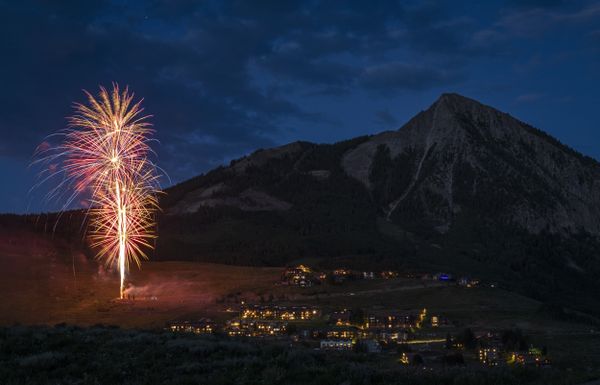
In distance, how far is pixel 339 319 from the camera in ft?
327

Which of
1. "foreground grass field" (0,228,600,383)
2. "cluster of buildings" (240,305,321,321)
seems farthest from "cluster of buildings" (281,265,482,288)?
"cluster of buildings" (240,305,321,321)

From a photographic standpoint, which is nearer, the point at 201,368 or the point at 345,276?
the point at 201,368

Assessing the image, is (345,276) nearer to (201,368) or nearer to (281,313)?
(281,313)

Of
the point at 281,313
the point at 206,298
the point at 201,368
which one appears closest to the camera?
the point at 201,368

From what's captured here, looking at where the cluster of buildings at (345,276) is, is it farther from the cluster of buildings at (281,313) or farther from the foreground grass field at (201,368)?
the foreground grass field at (201,368)

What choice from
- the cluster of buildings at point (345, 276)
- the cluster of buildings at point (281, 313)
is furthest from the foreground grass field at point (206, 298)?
the cluster of buildings at point (345, 276)

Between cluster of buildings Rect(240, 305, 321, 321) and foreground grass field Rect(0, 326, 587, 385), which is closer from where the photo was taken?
foreground grass field Rect(0, 326, 587, 385)

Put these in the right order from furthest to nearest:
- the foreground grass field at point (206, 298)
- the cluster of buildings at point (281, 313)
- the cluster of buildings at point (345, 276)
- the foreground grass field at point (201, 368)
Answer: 1. the cluster of buildings at point (345, 276)
2. the cluster of buildings at point (281, 313)
3. the foreground grass field at point (206, 298)
4. the foreground grass field at point (201, 368)

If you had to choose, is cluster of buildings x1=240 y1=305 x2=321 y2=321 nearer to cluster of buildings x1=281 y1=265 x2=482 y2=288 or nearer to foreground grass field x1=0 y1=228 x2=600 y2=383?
foreground grass field x1=0 y1=228 x2=600 y2=383

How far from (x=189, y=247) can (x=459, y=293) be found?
88343 mm

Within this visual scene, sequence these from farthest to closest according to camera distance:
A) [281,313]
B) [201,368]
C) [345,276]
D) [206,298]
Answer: [345,276] → [206,298] → [281,313] → [201,368]

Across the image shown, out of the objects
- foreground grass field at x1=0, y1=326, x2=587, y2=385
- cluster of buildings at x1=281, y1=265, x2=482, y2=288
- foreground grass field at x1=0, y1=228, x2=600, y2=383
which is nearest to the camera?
foreground grass field at x1=0, y1=326, x2=587, y2=385

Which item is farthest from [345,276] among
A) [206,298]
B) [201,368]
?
[201,368]

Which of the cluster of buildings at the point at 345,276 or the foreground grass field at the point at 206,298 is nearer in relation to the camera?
the foreground grass field at the point at 206,298
